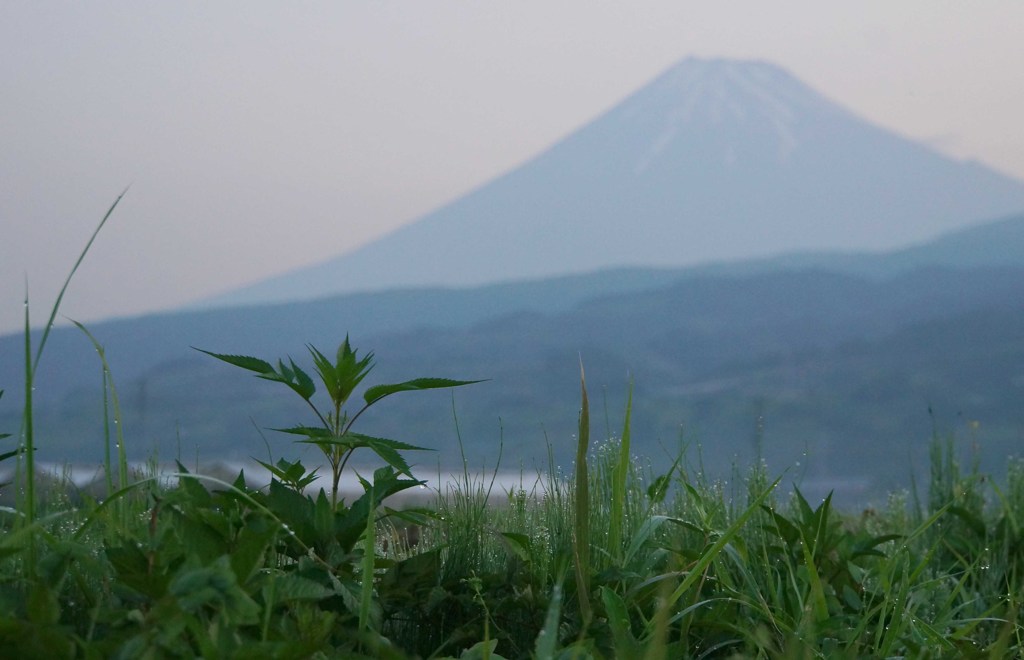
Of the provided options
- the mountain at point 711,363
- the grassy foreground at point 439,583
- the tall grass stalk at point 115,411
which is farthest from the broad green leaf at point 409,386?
the mountain at point 711,363

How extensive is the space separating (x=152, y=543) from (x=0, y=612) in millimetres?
233

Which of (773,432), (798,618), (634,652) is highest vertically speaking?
(634,652)

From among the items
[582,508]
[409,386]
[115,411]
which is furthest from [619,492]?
[115,411]

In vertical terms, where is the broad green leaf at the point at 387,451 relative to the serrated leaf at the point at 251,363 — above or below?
below

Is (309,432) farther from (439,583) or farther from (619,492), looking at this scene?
(619,492)

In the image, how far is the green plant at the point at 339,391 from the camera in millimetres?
1654

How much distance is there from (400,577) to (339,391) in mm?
358

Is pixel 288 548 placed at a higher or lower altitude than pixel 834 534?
higher

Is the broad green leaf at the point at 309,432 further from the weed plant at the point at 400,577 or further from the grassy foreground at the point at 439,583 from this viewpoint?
the grassy foreground at the point at 439,583

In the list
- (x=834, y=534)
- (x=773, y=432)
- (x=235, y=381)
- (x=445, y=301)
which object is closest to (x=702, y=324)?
(x=773, y=432)

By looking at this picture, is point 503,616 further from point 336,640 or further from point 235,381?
point 235,381

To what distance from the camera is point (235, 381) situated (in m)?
85.8

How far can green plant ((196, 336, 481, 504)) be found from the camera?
5.43 feet

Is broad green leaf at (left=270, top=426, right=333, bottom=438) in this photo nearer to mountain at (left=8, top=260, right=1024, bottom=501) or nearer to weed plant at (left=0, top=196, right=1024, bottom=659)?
weed plant at (left=0, top=196, right=1024, bottom=659)
